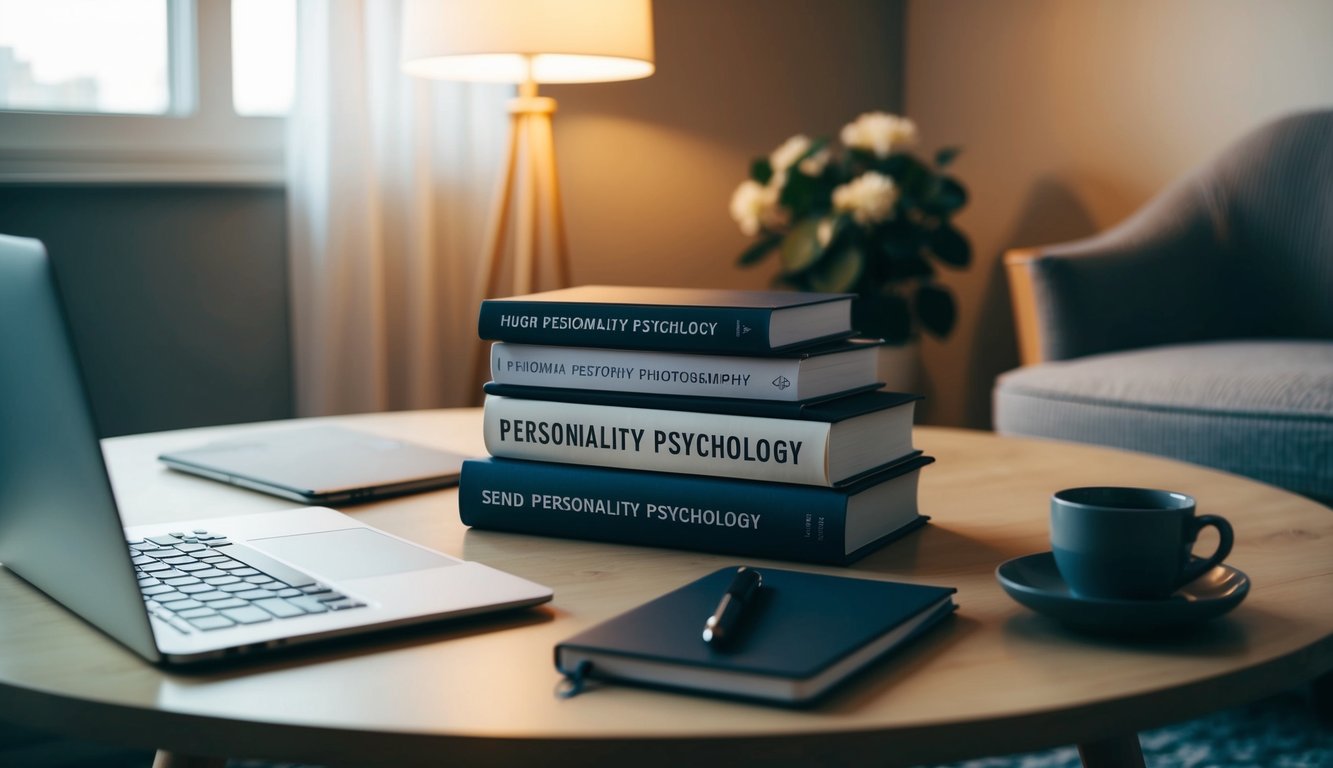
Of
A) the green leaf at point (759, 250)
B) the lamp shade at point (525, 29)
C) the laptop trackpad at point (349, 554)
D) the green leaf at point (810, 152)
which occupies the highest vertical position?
the lamp shade at point (525, 29)

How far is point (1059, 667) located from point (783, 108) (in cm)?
263

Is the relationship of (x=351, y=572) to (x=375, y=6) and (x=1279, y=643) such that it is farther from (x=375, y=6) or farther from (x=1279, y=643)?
(x=375, y=6)

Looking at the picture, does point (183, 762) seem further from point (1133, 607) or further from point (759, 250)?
point (759, 250)

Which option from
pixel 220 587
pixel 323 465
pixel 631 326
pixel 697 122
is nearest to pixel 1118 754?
pixel 631 326

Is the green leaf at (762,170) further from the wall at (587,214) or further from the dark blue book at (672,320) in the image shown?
the dark blue book at (672,320)

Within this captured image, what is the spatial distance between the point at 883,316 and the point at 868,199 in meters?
0.27

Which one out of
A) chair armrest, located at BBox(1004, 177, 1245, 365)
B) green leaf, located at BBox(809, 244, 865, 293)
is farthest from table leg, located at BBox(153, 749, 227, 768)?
green leaf, located at BBox(809, 244, 865, 293)

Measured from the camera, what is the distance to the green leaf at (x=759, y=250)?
2732mm

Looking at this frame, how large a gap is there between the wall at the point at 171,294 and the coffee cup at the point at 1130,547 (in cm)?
183

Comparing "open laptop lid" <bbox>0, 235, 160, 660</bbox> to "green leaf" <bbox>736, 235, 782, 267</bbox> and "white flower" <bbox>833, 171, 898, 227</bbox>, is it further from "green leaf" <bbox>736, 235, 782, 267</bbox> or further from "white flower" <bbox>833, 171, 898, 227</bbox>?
"green leaf" <bbox>736, 235, 782, 267</bbox>

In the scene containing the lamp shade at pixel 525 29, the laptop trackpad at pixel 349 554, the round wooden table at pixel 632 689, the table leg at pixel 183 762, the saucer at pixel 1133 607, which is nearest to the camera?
the round wooden table at pixel 632 689

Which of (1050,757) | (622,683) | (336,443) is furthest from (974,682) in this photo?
(1050,757)

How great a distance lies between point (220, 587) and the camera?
26.0 inches

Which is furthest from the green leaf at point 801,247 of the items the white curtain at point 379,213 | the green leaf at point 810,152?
the white curtain at point 379,213
